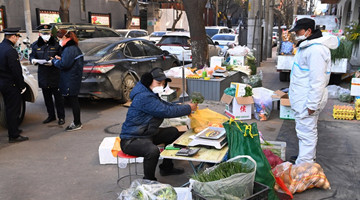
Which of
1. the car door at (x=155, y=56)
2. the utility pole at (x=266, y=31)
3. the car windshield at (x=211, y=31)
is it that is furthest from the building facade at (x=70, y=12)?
the car door at (x=155, y=56)

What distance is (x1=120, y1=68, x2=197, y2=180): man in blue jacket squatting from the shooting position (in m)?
3.95

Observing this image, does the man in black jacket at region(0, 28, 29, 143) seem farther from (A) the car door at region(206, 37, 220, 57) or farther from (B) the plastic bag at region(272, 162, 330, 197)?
(A) the car door at region(206, 37, 220, 57)

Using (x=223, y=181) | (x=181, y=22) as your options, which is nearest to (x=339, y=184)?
(x=223, y=181)

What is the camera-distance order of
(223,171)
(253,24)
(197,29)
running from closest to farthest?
(223,171), (197,29), (253,24)

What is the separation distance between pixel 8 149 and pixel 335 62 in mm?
8788

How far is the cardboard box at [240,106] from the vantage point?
7.12 m

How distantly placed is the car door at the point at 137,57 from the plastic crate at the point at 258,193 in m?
5.87

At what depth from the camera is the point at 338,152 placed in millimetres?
5457

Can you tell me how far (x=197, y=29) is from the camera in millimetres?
10234

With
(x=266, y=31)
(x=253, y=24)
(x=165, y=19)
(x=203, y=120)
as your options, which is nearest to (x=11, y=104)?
(x=203, y=120)

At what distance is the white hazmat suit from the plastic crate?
4.61ft

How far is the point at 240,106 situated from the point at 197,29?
380cm

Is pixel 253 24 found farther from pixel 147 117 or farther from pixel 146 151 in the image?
pixel 146 151

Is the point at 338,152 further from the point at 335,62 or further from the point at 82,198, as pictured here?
the point at 335,62
